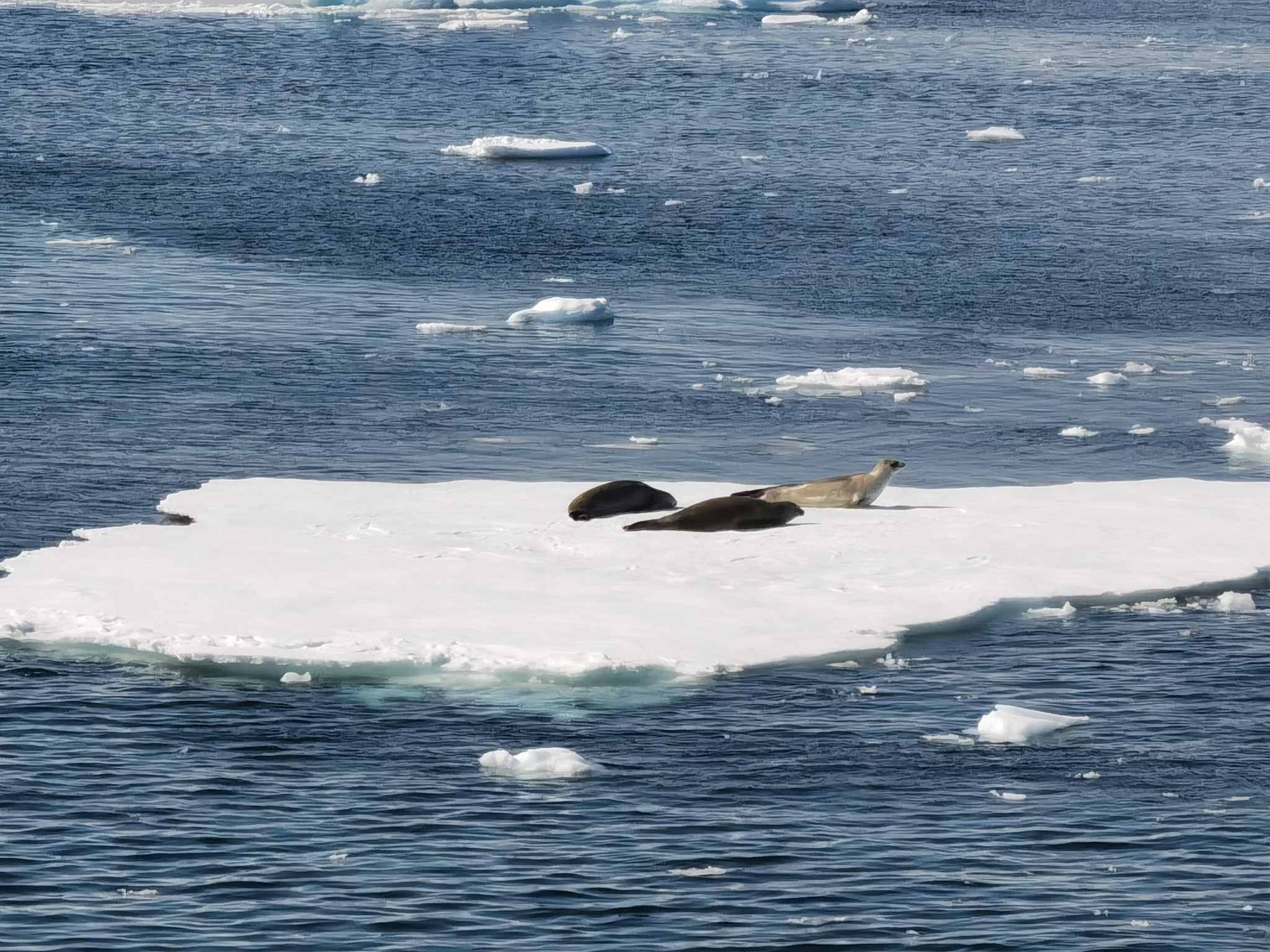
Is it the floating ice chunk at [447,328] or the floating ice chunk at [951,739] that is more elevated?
the floating ice chunk at [951,739]

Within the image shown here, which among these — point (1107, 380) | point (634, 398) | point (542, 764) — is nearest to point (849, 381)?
point (634, 398)

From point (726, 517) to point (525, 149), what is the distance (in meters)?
28.1

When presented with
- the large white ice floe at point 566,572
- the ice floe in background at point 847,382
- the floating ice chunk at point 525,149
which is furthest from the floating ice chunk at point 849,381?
the floating ice chunk at point 525,149

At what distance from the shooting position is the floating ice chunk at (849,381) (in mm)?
30516

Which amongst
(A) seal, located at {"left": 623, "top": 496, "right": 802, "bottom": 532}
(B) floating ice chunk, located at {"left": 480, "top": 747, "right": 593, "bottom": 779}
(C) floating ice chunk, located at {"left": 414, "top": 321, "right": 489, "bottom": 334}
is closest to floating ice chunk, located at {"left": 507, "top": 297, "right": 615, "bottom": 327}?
(C) floating ice chunk, located at {"left": 414, "top": 321, "right": 489, "bottom": 334}

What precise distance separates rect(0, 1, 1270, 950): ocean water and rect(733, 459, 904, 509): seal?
8.37 feet

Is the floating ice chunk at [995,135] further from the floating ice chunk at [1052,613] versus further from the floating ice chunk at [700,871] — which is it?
the floating ice chunk at [700,871]

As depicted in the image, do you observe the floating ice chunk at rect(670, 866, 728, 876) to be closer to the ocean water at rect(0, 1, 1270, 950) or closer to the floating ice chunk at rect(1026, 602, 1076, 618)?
the ocean water at rect(0, 1, 1270, 950)

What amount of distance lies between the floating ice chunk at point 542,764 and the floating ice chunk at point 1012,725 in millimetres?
2897

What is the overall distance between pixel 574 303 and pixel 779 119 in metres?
20.8

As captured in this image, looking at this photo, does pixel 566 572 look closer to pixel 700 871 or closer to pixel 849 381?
pixel 700 871

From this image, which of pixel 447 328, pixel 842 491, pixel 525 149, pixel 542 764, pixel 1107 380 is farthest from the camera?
pixel 525 149

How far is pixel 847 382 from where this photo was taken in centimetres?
3056

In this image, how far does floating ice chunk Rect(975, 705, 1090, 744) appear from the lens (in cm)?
1585
